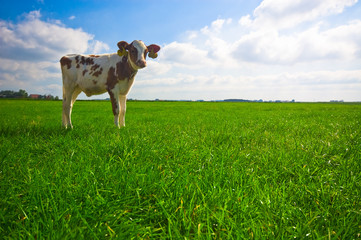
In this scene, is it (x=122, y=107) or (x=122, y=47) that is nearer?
(x=122, y=47)

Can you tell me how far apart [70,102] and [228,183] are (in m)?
6.23

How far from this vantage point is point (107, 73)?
6.02 metres

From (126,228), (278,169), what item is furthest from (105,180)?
(278,169)

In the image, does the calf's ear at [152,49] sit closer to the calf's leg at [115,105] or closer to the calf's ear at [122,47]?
the calf's ear at [122,47]

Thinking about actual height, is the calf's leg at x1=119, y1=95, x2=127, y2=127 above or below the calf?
below

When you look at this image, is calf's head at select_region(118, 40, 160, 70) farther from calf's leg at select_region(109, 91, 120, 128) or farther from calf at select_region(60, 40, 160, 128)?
calf's leg at select_region(109, 91, 120, 128)

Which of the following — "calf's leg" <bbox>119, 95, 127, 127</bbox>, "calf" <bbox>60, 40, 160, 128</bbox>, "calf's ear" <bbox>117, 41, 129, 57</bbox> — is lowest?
"calf's leg" <bbox>119, 95, 127, 127</bbox>

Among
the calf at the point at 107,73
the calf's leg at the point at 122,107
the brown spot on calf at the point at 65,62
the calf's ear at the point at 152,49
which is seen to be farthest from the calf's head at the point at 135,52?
the brown spot on calf at the point at 65,62

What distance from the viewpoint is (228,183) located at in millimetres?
1997

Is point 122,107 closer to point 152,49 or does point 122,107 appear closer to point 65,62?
point 152,49

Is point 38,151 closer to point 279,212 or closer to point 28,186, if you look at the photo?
point 28,186

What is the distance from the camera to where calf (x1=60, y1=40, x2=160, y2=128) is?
5816 millimetres

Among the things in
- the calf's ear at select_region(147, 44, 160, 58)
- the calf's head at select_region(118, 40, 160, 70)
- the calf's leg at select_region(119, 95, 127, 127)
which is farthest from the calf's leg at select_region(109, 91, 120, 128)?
the calf's ear at select_region(147, 44, 160, 58)

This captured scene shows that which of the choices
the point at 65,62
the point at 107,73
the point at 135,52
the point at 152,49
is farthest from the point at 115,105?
the point at 65,62
